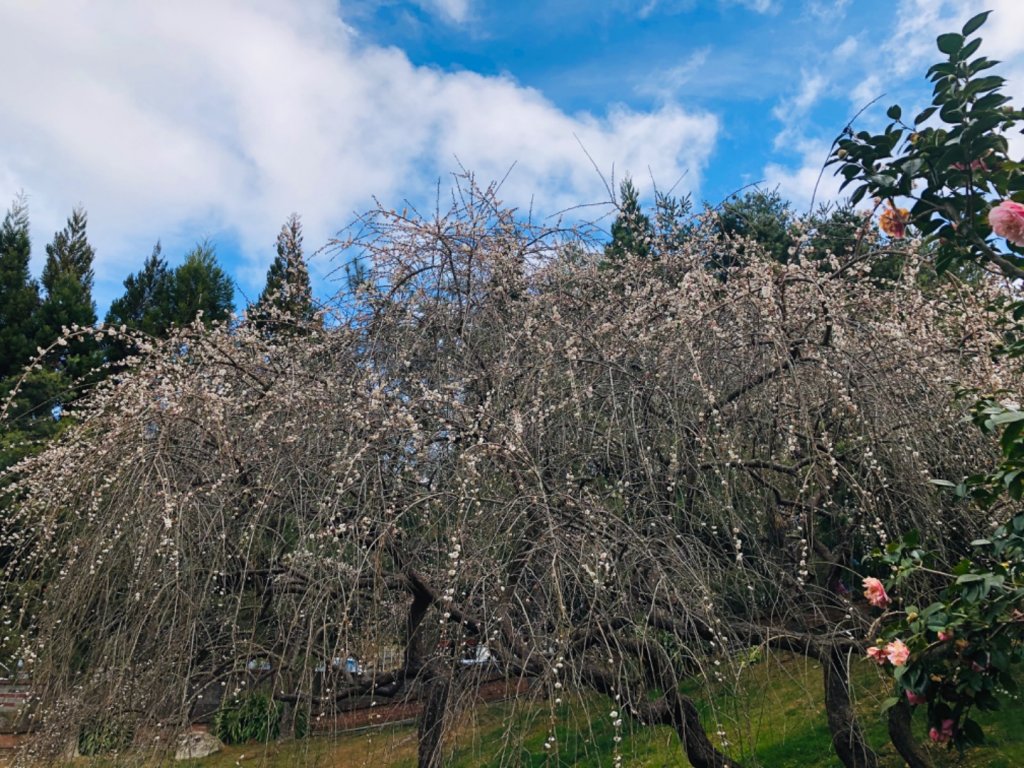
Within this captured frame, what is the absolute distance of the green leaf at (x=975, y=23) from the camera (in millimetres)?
2246

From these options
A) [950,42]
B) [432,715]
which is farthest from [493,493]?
[950,42]

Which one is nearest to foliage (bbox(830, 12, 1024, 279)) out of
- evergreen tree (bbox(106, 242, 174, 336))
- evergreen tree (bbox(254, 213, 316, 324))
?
evergreen tree (bbox(254, 213, 316, 324))

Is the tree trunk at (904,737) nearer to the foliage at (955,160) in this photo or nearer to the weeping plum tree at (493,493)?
the weeping plum tree at (493,493)

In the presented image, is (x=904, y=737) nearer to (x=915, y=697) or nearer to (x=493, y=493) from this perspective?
(x=915, y=697)

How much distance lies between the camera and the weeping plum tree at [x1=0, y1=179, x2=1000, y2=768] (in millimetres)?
2305

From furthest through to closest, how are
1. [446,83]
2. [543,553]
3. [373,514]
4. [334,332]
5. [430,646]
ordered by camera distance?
[446,83] → [334,332] → [430,646] → [373,514] → [543,553]

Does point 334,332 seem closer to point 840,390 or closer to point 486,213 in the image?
point 486,213

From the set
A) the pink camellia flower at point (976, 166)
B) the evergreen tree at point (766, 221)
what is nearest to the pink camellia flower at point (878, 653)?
the pink camellia flower at point (976, 166)

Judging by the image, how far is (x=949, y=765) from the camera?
371cm

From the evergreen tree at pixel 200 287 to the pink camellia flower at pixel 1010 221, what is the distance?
10.6m

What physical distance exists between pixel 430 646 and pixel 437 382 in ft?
3.70

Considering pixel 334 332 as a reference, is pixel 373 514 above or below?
below

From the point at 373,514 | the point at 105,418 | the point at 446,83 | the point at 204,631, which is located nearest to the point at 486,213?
the point at 446,83

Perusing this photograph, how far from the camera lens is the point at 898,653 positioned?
2.08 m
